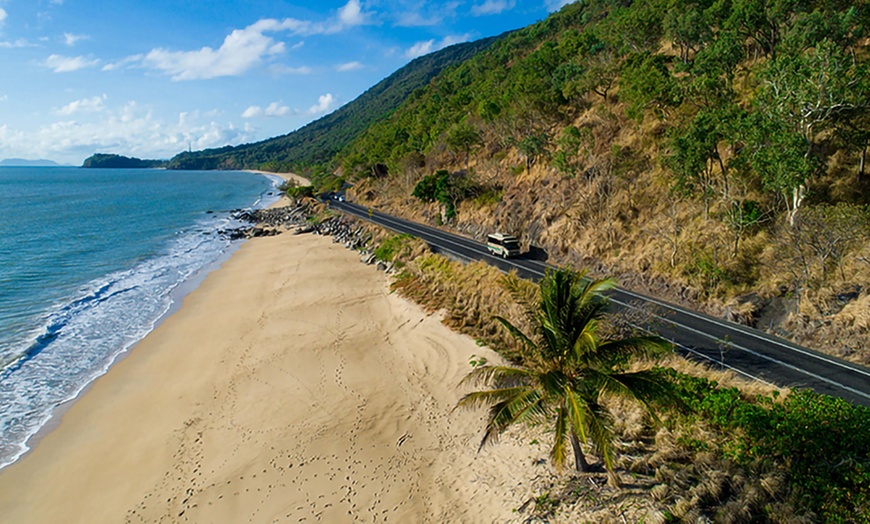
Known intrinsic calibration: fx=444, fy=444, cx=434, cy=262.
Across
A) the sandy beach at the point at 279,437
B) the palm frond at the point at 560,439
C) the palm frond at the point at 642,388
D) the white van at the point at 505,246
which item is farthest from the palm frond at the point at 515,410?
the white van at the point at 505,246

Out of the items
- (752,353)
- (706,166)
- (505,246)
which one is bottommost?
(752,353)

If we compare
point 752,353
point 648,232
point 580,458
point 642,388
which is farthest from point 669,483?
point 648,232

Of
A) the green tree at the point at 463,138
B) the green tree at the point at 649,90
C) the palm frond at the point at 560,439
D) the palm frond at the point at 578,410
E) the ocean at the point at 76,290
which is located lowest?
the ocean at the point at 76,290

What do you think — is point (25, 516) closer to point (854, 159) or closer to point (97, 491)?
point (97, 491)

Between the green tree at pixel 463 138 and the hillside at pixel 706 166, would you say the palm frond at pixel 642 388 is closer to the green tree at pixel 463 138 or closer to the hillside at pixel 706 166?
the hillside at pixel 706 166

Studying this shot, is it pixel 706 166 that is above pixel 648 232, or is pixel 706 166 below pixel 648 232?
above

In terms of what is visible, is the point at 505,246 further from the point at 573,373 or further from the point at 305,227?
the point at 305,227

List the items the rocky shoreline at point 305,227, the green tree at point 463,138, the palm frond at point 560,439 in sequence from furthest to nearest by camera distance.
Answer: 1. the green tree at point 463,138
2. the rocky shoreline at point 305,227
3. the palm frond at point 560,439
